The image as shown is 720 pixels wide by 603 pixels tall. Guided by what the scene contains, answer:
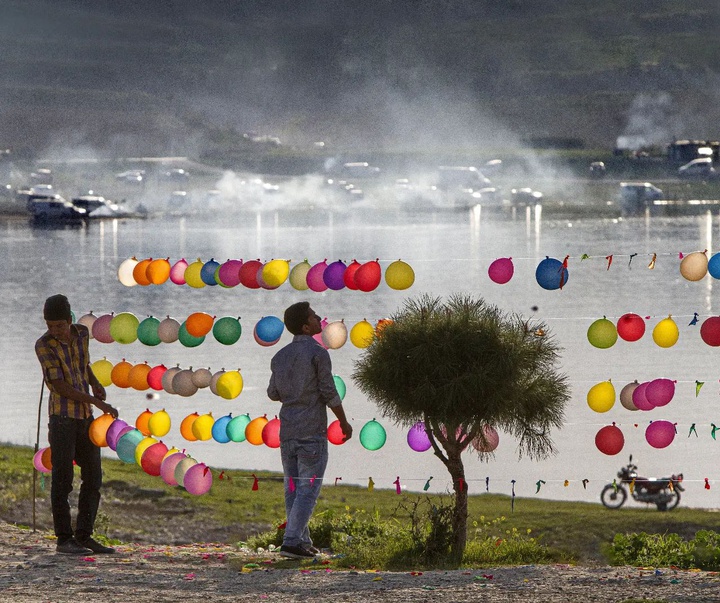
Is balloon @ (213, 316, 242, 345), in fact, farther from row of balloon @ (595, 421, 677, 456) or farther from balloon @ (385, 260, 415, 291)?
row of balloon @ (595, 421, 677, 456)

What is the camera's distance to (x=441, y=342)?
11508mm

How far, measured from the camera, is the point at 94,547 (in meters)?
11.5

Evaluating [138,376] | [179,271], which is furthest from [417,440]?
[179,271]

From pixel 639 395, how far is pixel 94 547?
5.07 m

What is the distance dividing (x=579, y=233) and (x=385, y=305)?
5089 centimetres

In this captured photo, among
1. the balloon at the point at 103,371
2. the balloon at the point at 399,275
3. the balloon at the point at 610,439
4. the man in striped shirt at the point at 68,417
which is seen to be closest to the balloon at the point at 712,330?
the balloon at the point at 610,439

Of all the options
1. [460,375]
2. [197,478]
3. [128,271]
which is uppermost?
[128,271]

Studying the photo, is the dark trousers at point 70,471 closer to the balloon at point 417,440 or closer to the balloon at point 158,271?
the balloon at point 417,440

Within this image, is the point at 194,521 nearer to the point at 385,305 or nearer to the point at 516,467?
the point at 516,467

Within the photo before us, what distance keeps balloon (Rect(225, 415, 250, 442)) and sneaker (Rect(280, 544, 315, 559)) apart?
3.04 metres

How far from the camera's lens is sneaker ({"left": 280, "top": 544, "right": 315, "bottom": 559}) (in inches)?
438

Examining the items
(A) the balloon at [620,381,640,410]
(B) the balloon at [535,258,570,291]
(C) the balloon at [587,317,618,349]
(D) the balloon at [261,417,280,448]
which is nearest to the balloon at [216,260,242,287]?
(D) the balloon at [261,417,280,448]

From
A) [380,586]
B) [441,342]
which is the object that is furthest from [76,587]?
[441,342]

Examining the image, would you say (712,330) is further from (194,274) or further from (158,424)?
(158,424)
